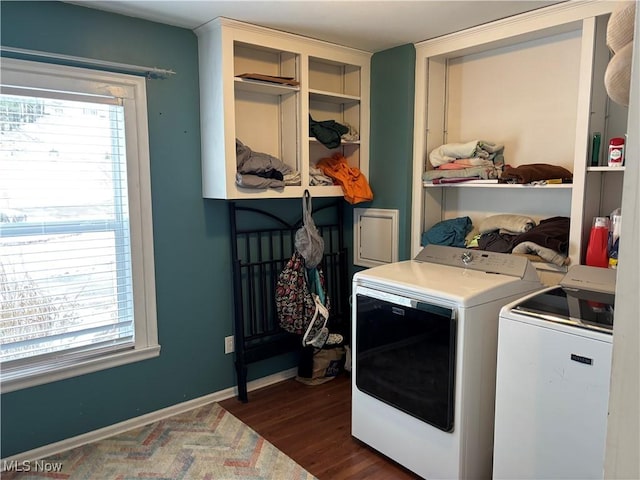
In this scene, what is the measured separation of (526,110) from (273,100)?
1478 millimetres

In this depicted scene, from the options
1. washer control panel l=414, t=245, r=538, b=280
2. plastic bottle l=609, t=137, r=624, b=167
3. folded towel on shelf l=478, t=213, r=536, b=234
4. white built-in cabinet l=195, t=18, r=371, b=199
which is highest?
white built-in cabinet l=195, t=18, r=371, b=199

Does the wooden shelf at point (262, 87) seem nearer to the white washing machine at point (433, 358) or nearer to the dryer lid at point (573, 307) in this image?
the white washing machine at point (433, 358)

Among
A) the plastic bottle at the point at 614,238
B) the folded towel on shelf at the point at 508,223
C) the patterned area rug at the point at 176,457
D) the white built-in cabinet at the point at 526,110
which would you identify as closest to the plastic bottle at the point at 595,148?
the white built-in cabinet at the point at 526,110

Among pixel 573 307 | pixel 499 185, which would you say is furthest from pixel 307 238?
pixel 573 307

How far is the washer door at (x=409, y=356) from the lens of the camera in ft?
6.61

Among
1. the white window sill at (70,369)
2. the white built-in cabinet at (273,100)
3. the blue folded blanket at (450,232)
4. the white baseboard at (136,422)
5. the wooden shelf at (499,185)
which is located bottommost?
the white baseboard at (136,422)

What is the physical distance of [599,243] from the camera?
2156 millimetres

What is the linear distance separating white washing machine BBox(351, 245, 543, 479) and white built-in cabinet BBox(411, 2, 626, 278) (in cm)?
48

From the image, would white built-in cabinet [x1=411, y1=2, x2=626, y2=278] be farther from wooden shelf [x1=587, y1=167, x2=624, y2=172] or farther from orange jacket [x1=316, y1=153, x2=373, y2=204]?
orange jacket [x1=316, y1=153, x2=373, y2=204]

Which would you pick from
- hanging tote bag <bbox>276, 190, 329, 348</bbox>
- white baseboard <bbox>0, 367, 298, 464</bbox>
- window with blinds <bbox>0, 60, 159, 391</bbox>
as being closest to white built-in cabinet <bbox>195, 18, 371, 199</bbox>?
hanging tote bag <bbox>276, 190, 329, 348</bbox>

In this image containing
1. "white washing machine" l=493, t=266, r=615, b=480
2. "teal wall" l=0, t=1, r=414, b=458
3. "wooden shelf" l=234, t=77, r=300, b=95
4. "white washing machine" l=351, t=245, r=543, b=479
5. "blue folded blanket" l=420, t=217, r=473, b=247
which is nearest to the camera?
"white washing machine" l=493, t=266, r=615, b=480

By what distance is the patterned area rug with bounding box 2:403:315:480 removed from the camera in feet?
7.23

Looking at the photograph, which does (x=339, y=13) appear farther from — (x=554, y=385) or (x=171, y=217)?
(x=554, y=385)

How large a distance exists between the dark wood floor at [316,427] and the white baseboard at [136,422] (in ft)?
0.17
